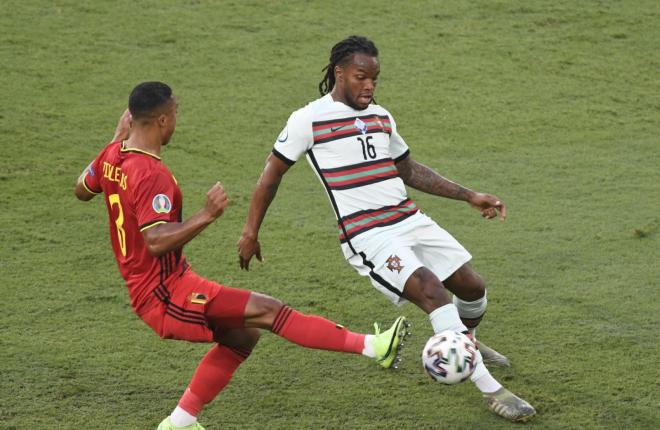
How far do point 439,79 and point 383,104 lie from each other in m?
A: 0.97

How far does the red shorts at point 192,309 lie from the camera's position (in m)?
5.79

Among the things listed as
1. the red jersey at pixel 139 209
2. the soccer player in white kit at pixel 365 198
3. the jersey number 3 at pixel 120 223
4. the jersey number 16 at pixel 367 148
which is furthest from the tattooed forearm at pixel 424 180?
the jersey number 3 at pixel 120 223

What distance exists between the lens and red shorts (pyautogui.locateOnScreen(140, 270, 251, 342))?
5.79 m

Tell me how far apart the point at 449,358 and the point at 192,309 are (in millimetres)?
1370

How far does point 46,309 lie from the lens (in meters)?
7.81

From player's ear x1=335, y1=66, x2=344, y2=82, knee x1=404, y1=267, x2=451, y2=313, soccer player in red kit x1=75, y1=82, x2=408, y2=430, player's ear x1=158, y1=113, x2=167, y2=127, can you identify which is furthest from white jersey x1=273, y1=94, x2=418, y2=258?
player's ear x1=158, y1=113, x2=167, y2=127

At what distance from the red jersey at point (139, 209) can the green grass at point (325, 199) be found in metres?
0.99

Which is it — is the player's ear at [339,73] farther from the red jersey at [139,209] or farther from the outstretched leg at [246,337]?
the outstretched leg at [246,337]

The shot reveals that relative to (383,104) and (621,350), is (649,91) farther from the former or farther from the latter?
(621,350)

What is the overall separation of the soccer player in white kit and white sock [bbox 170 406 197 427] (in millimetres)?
919

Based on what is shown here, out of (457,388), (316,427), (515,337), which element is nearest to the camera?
(316,427)

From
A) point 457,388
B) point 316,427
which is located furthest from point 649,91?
point 316,427

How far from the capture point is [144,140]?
581 cm

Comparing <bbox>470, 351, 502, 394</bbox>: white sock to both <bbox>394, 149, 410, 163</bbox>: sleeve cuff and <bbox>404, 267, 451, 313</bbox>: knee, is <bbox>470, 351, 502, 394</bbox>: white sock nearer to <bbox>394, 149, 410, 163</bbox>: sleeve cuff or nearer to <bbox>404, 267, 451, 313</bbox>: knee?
<bbox>404, 267, 451, 313</bbox>: knee
